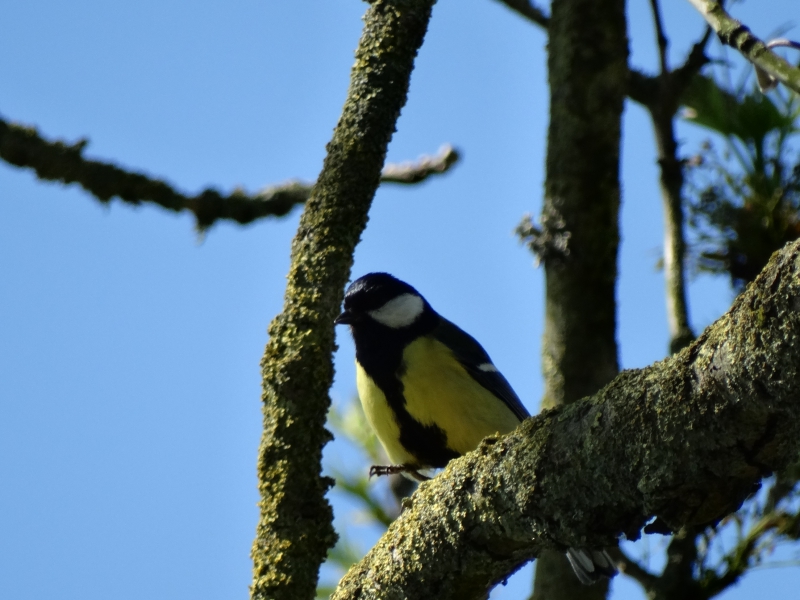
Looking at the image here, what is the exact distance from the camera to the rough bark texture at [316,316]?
2.15 metres

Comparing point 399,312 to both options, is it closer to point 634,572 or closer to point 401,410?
point 401,410

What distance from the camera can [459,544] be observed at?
5.45 ft

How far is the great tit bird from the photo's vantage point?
11.0ft

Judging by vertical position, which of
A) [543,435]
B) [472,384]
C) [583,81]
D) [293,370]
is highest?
[583,81]

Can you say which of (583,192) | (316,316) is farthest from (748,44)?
(583,192)

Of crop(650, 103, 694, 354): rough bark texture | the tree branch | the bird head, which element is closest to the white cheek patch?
the bird head

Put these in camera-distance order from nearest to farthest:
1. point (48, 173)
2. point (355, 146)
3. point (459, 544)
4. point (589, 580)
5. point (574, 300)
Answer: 1. point (459, 544)
2. point (355, 146)
3. point (589, 580)
4. point (48, 173)
5. point (574, 300)

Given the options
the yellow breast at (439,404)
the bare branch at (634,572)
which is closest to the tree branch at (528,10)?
the yellow breast at (439,404)

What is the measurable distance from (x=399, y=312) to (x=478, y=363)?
1.51 feet

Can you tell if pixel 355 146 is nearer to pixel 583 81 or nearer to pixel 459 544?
pixel 459 544

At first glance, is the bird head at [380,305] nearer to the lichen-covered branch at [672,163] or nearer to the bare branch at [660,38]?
the lichen-covered branch at [672,163]

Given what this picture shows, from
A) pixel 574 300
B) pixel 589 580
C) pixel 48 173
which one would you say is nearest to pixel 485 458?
pixel 589 580

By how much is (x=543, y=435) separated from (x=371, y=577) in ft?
1.85

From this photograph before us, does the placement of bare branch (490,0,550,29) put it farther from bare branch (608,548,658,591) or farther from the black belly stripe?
bare branch (608,548,658,591)
